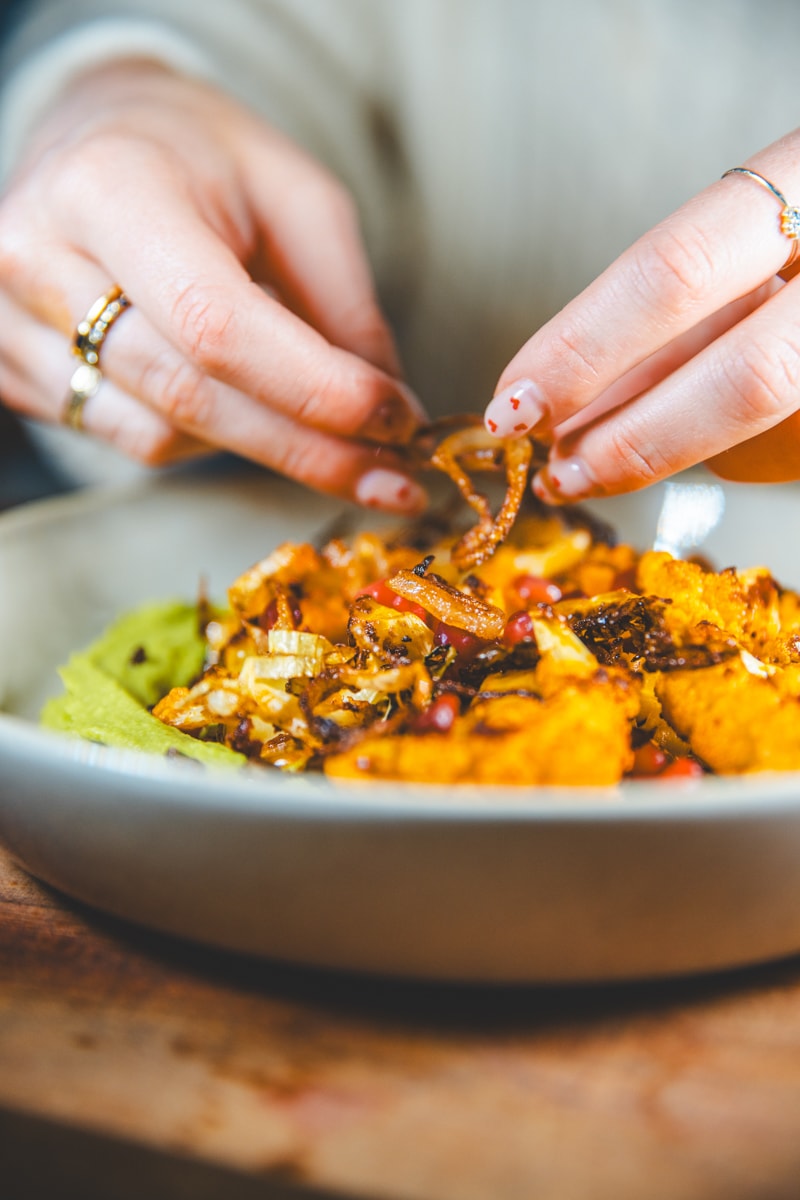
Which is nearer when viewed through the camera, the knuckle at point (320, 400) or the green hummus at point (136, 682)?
the green hummus at point (136, 682)

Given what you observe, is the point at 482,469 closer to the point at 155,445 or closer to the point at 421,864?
the point at 155,445

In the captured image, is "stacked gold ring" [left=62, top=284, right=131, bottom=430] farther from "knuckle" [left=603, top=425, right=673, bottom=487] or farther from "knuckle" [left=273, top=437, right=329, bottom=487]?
"knuckle" [left=603, top=425, right=673, bottom=487]

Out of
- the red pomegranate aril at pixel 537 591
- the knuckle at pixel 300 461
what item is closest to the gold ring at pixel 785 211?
the red pomegranate aril at pixel 537 591

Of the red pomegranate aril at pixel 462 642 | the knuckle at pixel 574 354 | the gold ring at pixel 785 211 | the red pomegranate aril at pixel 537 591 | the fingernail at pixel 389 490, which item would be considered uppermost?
the gold ring at pixel 785 211

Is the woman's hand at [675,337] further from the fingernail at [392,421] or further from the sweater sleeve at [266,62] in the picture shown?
the sweater sleeve at [266,62]

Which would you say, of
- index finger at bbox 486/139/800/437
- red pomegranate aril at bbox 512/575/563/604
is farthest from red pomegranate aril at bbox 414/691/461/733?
→ index finger at bbox 486/139/800/437

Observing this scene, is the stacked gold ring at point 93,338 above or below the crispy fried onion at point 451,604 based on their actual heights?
above
